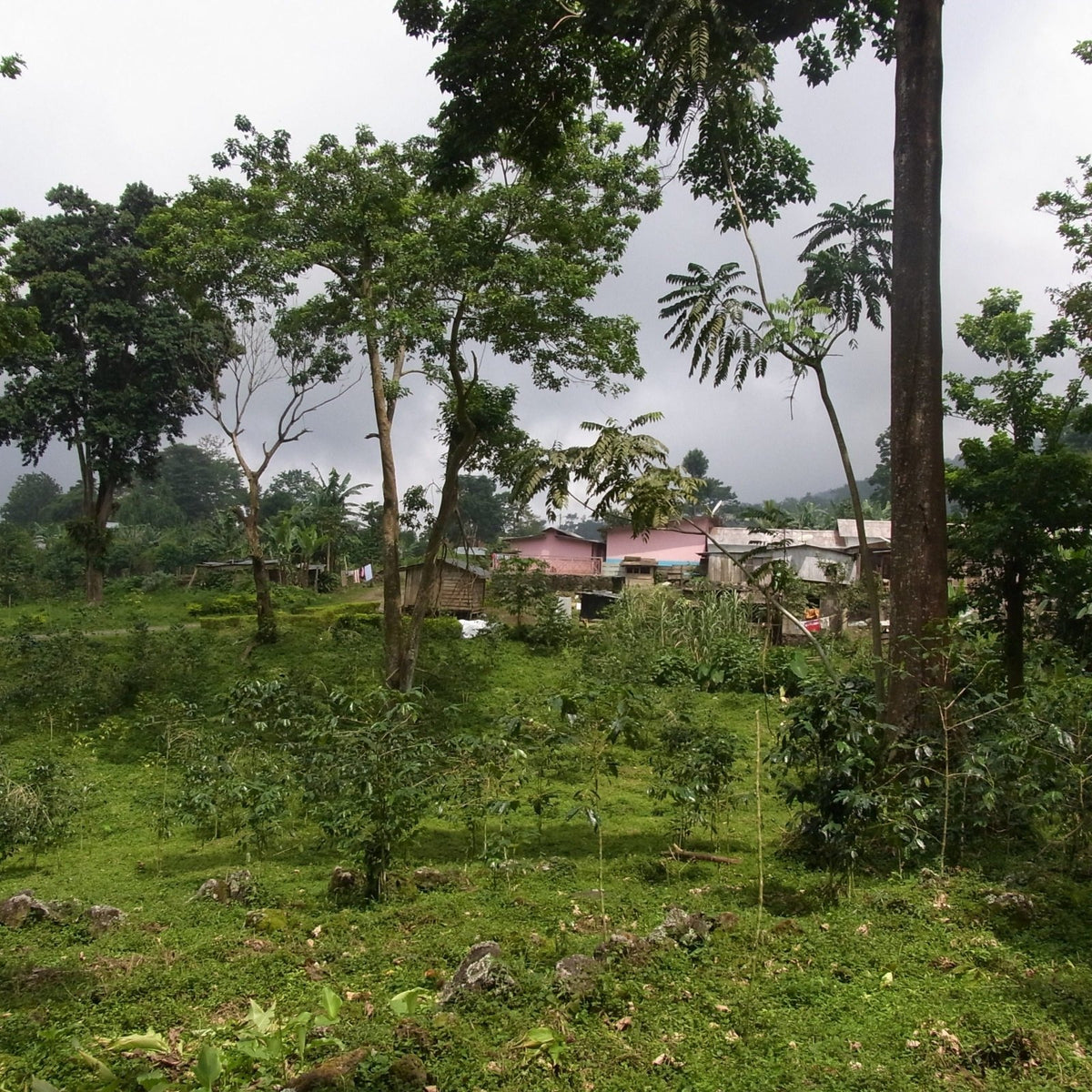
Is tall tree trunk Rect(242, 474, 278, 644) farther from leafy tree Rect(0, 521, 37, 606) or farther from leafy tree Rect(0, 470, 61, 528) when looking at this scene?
leafy tree Rect(0, 470, 61, 528)

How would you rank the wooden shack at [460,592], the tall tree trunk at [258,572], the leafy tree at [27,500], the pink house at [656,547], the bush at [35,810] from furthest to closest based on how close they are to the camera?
the leafy tree at [27,500], the pink house at [656,547], the wooden shack at [460,592], the tall tree trunk at [258,572], the bush at [35,810]

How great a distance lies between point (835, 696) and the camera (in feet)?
15.4

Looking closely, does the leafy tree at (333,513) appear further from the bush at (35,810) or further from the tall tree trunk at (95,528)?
the bush at (35,810)

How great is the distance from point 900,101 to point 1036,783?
5.07 meters

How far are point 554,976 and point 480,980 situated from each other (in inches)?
12.7

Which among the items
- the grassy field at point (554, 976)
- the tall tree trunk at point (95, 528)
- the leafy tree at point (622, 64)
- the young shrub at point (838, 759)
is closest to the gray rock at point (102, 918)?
the grassy field at point (554, 976)

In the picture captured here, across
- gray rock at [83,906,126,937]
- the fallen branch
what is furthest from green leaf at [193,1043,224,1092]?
the fallen branch

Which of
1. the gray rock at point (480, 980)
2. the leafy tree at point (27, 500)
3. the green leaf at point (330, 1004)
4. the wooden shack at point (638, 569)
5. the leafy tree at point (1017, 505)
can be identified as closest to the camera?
the green leaf at point (330, 1004)

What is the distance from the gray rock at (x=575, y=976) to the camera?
3.29m

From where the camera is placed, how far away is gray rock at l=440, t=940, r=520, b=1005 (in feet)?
10.8

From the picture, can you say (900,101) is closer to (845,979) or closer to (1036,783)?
(1036,783)

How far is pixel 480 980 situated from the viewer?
3.30 metres

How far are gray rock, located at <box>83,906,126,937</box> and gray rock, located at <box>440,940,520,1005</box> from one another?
234 cm

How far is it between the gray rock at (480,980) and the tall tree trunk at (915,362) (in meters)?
3.54
